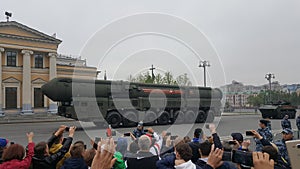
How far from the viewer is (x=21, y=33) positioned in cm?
3186

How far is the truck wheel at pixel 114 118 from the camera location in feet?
53.9

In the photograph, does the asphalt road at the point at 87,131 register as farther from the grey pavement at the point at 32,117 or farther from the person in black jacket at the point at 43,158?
the grey pavement at the point at 32,117

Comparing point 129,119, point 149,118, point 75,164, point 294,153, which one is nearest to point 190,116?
point 149,118

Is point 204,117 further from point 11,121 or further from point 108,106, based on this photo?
point 11,121

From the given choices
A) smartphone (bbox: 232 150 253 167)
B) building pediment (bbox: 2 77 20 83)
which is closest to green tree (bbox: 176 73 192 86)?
smartphone (bbox: 232 150 253 167)

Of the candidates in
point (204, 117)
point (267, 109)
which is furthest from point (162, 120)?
point (267, 109)

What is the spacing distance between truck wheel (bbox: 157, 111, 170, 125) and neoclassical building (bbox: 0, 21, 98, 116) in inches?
627

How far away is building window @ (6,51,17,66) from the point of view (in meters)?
31.3

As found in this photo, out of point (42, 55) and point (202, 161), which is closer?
point (202, 161)

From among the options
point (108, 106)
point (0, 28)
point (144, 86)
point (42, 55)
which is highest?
point (0, 28)

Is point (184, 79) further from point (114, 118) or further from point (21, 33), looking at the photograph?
point (21, 33)

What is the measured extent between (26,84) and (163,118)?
61.0 feet

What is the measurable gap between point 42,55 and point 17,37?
3525mm

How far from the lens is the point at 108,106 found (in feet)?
54.4
